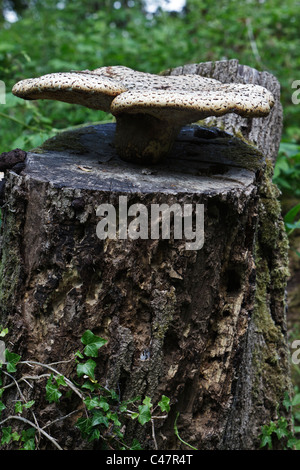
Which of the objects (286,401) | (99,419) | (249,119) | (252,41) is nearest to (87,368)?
(99,419)

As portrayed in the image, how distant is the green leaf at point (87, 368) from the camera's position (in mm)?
1824

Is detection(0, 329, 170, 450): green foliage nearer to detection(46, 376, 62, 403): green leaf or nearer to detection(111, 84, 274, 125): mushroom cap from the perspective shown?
detection(46, 376, 62, 403): green leaf

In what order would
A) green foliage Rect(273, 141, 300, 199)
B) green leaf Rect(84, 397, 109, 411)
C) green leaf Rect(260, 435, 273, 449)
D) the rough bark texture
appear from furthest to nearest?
green foliage Rect(273, 141, 300, 199)
the rough bark texture
green leaf Rect(260, 435, 273, 449)
green leaf Rect(84, 397, 109, 411)

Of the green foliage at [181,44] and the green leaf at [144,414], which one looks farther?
the green foliage at [181,44]

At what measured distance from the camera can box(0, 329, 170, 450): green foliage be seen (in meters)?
1.84

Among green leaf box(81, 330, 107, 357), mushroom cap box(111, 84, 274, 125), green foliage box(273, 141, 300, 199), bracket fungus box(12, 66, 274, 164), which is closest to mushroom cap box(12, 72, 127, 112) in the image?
bracket fungus box(12, 66, 274, 164)

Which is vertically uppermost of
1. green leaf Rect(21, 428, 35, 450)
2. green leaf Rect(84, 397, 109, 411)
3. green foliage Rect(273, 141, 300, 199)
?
green foliage Rect(273, 141, 300, 199)

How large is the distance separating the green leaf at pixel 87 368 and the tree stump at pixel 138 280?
0.12m

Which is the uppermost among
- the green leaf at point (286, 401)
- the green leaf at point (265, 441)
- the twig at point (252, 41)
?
the twig at point (252, 41)

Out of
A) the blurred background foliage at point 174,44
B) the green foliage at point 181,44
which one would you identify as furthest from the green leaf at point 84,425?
the green foliage at point 181,44

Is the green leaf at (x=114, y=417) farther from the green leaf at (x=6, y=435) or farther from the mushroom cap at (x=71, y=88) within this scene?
the mushroom cap at (x=71, y=88)

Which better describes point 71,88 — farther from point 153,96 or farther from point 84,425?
point 84,425

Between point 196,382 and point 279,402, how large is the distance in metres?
0.89

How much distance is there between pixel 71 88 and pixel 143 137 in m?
0.47
